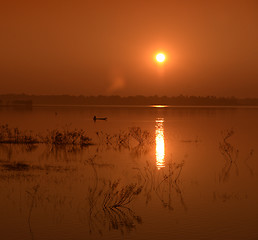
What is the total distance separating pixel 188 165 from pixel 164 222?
831cm

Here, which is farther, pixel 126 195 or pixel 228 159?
pixel 228 159

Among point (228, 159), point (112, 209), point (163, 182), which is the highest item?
point (228, 159)

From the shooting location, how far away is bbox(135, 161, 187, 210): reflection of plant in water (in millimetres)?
12672

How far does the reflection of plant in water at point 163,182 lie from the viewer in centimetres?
1267

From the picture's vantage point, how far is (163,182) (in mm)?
14609

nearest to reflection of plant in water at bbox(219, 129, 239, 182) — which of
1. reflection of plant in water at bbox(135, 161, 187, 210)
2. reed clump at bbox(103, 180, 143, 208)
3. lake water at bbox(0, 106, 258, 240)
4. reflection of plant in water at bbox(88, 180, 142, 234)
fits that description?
lake water at bbox(0, 106, 258, 240)

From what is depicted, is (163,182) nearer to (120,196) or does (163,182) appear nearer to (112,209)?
(120,196)

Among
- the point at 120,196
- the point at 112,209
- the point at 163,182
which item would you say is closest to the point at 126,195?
the point at 120,196

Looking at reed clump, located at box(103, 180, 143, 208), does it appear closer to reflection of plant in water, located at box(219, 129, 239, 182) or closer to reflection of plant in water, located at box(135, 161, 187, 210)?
reflection of plant in water, located at box(135, 161, 187, 210)

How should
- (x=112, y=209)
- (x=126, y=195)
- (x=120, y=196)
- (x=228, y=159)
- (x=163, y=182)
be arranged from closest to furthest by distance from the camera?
1. (x=112, y=209)
2. (x=120, y=196)
3. (x=126, y=195)
4. (x=163, y=182)
5. (x=228, y=159)

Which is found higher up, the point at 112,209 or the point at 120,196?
the point at 120,196

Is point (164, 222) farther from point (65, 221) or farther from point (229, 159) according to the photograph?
point (229, 159)

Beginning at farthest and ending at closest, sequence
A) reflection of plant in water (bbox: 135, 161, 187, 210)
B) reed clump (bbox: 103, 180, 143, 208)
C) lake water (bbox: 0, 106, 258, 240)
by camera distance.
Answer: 1. reflection of plant in water (bbox: 135, 161, 187, 210)
2. reed clump (bbox: 103, 180, 143, 208)
3. lake water (bbox: 0, 106, 258, 240)

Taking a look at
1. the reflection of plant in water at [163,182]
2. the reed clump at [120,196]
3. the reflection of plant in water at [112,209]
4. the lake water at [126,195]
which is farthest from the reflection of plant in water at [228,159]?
the reflection of plant in water at [112,209]
